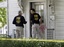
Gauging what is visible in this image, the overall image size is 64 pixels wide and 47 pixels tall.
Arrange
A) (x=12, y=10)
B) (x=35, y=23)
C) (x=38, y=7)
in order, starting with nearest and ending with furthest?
(x=35, y=23) → (x=38, y=7) → (x=12, y=10)

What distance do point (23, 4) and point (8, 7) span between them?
3.48ft

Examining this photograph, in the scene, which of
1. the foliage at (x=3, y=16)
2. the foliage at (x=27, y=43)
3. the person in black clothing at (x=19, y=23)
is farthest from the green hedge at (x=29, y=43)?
the foliage at (x=3, y=16)

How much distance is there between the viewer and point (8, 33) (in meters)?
16.3

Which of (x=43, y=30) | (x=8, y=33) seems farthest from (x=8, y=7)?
(x=43, y=30)

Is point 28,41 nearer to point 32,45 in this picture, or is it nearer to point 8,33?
point 32,45

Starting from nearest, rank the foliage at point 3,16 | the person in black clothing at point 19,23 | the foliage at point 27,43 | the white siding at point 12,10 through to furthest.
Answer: the foliage at point 27,43 < the person in black clothing at point 19,23 < the white siding at point 12,10 < the foliage at point 3,16

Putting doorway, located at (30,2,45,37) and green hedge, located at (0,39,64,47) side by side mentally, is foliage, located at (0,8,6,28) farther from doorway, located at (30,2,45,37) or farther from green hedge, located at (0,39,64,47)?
green hedge, located at (0,39,64,47)

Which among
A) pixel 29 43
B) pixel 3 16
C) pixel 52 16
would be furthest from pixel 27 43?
pixel 3 16

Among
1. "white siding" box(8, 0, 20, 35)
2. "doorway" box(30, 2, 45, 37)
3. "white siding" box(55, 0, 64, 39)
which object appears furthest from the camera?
"white siding" box(8, 0, 20, 35)

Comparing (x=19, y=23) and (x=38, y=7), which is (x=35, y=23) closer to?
(x=19, y=23)

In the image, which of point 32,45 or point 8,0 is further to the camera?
point 8,0

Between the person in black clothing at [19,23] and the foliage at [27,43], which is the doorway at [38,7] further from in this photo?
the foliage at [27,43]

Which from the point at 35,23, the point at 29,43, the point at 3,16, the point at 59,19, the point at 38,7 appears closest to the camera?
the point at 29,43

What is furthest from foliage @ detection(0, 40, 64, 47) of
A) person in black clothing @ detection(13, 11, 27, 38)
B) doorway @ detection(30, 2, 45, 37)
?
doorway @ detection(30, 2, 45, 37)
